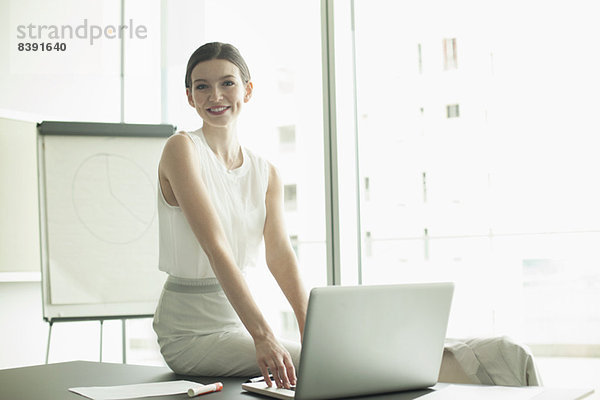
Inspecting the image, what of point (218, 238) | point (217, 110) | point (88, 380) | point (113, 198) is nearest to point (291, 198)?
point (113, 198)

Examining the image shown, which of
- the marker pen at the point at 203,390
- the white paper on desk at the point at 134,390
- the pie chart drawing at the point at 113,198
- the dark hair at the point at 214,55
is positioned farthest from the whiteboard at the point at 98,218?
the marker pen at the point at 203,390

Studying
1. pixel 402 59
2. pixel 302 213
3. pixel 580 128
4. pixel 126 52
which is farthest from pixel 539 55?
pixel 126 52

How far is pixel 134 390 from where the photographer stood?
1300mm

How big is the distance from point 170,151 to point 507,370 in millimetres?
934

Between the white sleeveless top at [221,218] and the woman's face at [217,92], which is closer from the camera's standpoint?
the white sleeveless top at [221,218]

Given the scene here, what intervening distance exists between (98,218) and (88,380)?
1.36m

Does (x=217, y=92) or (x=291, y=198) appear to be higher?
(x=217, y=92)

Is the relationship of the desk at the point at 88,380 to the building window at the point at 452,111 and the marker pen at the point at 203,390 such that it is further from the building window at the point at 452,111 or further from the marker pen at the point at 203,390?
the building window at the point at 452,111

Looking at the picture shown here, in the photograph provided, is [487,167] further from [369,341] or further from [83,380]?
[83,380]

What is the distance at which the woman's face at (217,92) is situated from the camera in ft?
5.89

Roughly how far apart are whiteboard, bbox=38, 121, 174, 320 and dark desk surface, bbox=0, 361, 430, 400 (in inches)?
37.7

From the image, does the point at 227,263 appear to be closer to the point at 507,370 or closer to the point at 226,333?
the point at 226,333

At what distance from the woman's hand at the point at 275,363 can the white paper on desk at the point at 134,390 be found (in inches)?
5.1

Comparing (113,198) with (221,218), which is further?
(113,198)
